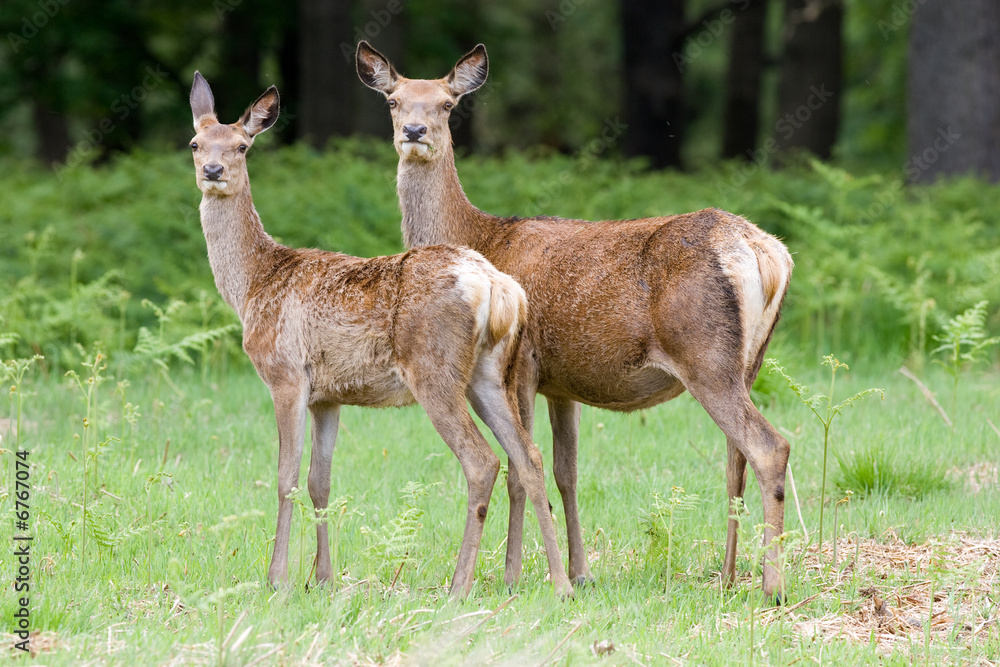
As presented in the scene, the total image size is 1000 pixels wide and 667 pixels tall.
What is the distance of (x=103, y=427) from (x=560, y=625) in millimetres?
4028

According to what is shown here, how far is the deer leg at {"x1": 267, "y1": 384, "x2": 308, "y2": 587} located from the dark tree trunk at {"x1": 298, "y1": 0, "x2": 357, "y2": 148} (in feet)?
44.0

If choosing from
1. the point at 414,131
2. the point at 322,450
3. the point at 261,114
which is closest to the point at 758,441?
the point at 322,450

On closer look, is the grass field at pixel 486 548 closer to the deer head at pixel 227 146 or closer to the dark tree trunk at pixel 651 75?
the deer head at pixel 227 146

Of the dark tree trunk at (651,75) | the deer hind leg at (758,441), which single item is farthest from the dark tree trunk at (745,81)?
the deer hind leg at (758,441)

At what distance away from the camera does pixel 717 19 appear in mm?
20781

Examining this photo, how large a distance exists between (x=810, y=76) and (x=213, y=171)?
1627 cm

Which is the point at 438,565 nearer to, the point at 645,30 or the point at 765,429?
the point at 765,429

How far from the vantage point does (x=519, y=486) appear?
570cm

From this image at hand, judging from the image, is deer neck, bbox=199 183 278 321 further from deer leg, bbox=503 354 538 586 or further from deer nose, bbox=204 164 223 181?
deer leg, bbox=503 354 538 586

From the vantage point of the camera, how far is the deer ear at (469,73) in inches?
257

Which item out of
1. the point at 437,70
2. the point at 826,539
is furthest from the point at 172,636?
the point at 437,70

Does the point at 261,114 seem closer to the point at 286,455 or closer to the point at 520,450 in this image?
the point at 286,455

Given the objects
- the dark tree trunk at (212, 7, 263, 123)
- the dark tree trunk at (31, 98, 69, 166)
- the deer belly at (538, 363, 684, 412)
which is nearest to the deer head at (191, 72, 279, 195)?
the deer belly at (538, 363, 684, 412)

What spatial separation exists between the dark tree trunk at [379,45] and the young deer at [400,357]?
39.8 ft
